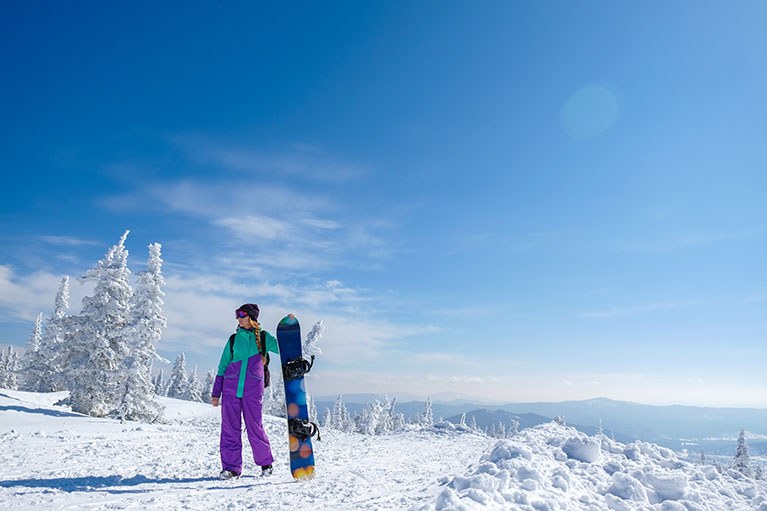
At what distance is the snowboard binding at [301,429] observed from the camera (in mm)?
6465

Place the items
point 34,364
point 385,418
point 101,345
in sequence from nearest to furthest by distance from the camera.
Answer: point 101,345
point 34,364
point 385,418

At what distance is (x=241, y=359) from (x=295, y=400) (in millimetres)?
1231

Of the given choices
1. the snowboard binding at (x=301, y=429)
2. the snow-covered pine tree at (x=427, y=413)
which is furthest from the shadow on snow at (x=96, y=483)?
the snow-covered pine tree at (x=427, y=413)

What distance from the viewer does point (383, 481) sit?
6637mm

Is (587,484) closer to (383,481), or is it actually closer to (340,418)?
(383,481)

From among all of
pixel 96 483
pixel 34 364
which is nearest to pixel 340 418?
pixel 34 364

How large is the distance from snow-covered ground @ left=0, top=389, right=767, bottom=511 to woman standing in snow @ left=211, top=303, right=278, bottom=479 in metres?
0.37

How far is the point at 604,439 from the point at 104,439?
11088 mm

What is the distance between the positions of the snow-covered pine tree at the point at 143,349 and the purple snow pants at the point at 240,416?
17.0 meters

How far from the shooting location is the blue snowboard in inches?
252

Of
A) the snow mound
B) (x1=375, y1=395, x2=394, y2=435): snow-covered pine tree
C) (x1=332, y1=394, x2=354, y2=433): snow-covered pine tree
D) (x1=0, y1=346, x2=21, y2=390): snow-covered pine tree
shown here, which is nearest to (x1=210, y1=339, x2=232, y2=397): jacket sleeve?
the snow mound

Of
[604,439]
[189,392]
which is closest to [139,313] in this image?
[604,439]

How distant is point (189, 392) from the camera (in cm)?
6638

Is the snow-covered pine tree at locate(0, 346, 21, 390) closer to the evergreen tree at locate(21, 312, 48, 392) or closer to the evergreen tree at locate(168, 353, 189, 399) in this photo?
the evergreen tree at locate(21, 312, 48, 392)
